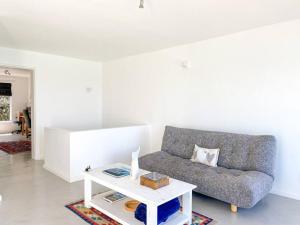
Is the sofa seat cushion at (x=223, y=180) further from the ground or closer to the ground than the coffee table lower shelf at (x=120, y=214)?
further from the ground

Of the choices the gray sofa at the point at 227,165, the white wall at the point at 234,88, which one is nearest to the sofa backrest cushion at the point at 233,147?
the gray sofa at the point at 227,165

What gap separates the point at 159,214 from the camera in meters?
2.04

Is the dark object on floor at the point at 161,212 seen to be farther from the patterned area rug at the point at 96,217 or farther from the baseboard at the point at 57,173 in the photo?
the baseboard at the point at 57,173

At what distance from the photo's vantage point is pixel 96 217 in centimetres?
238

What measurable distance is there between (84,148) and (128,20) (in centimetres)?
202

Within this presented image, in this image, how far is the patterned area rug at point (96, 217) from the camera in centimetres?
230

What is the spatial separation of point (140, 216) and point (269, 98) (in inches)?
88.1

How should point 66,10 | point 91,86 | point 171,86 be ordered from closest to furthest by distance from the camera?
1. point 66,10
2. point 171,86
3. point 91,86

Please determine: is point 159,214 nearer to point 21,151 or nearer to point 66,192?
point 66,192

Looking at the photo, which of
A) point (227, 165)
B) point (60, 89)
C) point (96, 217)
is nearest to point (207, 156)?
point (227, 165)

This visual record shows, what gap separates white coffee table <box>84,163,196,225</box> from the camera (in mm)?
1911

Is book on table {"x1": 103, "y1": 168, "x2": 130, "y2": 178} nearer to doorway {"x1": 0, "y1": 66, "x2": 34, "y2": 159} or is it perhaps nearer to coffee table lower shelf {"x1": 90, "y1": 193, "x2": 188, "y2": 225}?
coffee table lower shelf {"x1": 90, "y1": 193, "x2": 188, "y2": 225}

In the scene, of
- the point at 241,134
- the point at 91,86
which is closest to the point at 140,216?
the point at 241,134

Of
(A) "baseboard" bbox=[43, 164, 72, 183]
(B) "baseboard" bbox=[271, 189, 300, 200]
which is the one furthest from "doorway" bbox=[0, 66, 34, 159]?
(B) "baseboard" bbox=[271, 189, 300, 200]
